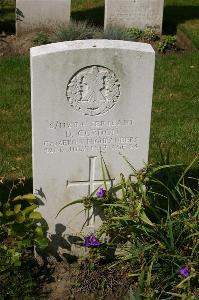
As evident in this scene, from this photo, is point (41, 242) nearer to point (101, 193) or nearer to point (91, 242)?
point (91, 242)

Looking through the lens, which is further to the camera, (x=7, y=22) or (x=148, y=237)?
(x=7, y=22)

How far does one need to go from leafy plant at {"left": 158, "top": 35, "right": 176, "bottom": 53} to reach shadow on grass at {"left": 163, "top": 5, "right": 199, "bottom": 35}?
0.99 m

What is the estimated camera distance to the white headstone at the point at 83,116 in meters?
4.48

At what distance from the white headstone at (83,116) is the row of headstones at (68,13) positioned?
5829mm

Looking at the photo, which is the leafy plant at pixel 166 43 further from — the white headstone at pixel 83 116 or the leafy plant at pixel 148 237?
the white headstone at pixel 83 116

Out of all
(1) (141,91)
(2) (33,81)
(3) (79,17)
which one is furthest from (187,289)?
(3) (79,17)

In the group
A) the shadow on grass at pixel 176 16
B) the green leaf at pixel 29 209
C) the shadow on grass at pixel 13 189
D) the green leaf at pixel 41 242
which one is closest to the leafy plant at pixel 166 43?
the shadow on grass at pixel 176 16

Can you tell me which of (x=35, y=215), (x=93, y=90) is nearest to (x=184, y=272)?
(x=35, y=215)

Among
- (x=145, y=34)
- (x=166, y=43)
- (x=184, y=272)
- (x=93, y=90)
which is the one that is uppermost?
(x=145, y=34)

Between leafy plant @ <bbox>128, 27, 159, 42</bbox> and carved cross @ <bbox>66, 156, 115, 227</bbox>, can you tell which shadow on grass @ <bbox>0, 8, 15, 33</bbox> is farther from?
carved cross @ <bbox>66, 156, 115, 227</bbox>

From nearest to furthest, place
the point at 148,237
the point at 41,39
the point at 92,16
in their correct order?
the point at 148,237 → the point at 41,39 → the point at 92,16

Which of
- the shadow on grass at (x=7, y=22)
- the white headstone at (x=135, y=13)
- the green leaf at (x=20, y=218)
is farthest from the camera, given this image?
the shadow on grass at (x=7, y=22)

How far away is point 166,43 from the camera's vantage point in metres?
9.98

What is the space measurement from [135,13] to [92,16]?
1397 millimetres
